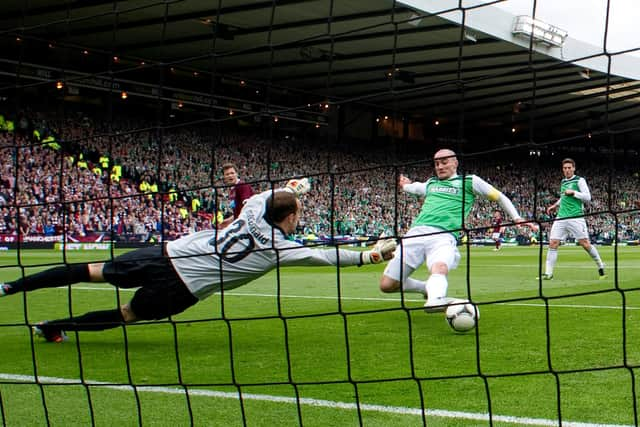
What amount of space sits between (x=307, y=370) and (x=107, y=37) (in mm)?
21700

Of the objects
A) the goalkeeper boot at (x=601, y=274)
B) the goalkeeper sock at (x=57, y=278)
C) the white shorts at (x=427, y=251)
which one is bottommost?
the goalkeeper boot at (x=601, y=274)

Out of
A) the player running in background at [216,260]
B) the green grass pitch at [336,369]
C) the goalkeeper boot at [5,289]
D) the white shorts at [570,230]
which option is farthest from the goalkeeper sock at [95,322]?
the white shorts at [570,230]

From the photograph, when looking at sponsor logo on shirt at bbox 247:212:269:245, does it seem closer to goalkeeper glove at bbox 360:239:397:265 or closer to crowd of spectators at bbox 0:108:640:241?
goalkeeper glove at bbox 360:239:397:265

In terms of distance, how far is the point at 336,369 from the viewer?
199 inches

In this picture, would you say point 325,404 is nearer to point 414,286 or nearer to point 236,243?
point 236,243

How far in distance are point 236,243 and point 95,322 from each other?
129 centimetres

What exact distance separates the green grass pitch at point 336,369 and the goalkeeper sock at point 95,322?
0.18 m

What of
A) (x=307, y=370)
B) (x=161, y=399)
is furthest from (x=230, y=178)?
(x=161, y=399)

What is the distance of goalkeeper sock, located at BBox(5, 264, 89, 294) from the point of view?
225 inches

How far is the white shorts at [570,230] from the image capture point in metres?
12.2

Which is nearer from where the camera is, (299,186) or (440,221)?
(299,186)

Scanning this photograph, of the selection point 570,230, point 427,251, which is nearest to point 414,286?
point 427,251

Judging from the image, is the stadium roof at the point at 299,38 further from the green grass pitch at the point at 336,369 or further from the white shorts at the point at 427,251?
the green grass pitch at the point at 336,369

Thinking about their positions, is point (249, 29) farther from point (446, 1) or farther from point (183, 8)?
point (446, 1)
